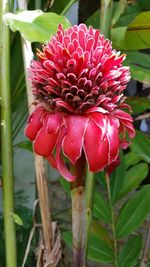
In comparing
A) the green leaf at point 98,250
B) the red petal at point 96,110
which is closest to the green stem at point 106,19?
the red petal at point 96,110

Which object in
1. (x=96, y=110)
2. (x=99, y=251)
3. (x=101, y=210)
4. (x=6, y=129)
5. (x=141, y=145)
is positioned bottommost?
(x=99, y=251)

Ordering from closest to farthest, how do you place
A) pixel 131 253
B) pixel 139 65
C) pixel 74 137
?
pixel 74 137 < pixel 139 65 < pixel 131 253

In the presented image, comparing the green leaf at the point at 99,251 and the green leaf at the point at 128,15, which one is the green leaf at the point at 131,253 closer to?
the green leaf at the point at 99,251

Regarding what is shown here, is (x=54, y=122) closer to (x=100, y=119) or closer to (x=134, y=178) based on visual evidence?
(x=100, y=119)

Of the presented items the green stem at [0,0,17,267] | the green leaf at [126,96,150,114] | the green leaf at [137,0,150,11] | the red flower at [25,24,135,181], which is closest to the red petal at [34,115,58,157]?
the red flower at [25,24,135,181]

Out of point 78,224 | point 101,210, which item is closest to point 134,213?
point 101,210

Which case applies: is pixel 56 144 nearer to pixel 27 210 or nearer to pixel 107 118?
pixel 107 118

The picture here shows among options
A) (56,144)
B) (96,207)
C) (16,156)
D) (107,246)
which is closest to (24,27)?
(56,144)
